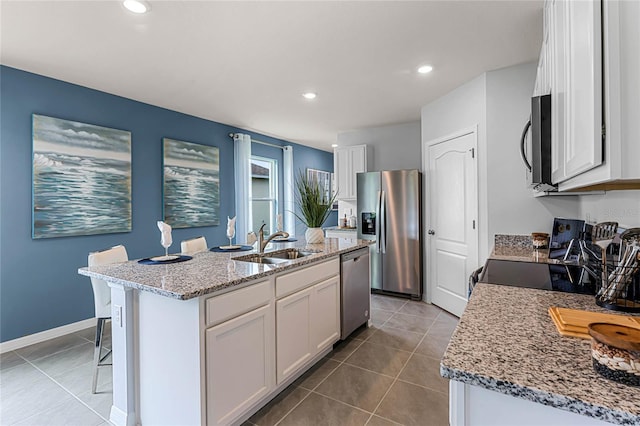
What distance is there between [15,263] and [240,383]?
265 cm

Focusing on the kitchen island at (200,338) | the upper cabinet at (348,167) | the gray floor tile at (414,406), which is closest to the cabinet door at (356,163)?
the upper cabinet at (348,167)

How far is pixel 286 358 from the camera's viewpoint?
2.11 meters

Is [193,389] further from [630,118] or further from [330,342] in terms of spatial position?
[630,118]

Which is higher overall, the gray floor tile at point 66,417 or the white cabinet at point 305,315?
the white cabinet at point 305,315

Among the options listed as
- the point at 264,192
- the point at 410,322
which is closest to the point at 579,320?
the point at 410,322

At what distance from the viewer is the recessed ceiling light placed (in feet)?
6.32

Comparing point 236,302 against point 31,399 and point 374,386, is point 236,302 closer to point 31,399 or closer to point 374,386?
point 374,386

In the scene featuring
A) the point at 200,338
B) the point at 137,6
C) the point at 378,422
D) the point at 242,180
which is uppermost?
the point at 137,6

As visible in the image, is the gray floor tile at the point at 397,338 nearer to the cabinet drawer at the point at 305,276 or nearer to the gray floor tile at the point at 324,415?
the cabinet drawer at the point at 305,276

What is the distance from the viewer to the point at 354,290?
300cm

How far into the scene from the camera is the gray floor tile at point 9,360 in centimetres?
254

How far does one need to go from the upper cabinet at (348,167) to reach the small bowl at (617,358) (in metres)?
4.58

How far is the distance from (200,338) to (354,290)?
1739 mm

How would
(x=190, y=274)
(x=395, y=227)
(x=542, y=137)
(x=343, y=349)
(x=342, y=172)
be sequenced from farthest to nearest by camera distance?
(x=342, y=172) < (x=395, y=227) < (x=343, y=349) < (x=190, y=274) < (x=542, y=137)
